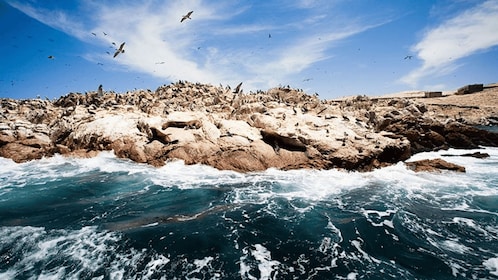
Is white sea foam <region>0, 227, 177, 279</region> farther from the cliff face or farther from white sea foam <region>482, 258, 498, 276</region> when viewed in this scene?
the cliff face

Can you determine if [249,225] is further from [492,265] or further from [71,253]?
[492,265]

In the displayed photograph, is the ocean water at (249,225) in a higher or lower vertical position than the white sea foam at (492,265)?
higher

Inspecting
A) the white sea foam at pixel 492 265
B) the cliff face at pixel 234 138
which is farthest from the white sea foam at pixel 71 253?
the cliff face at pixel 234 138

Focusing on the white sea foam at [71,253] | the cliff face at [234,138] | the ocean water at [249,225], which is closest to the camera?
the white sea foam at [71,253]

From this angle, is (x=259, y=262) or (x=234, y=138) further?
(x=234, y=138)

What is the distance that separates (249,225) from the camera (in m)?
8.87

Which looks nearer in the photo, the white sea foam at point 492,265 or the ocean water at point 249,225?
the white sea foam at point 492,265

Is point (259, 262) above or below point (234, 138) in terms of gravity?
below

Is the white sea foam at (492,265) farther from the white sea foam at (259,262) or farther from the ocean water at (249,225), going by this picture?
the white sea foam at (259,262)

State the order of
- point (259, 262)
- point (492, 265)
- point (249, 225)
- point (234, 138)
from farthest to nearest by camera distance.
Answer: point (234, 138) → point (249, 225) → point (259, 262) → point (492, 265)

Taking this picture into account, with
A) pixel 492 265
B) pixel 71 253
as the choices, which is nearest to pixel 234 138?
pixel 71 253

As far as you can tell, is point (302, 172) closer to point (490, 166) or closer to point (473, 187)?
point (473, 187)

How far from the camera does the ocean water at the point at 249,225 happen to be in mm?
6430

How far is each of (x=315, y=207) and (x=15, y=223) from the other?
10.4 metres
